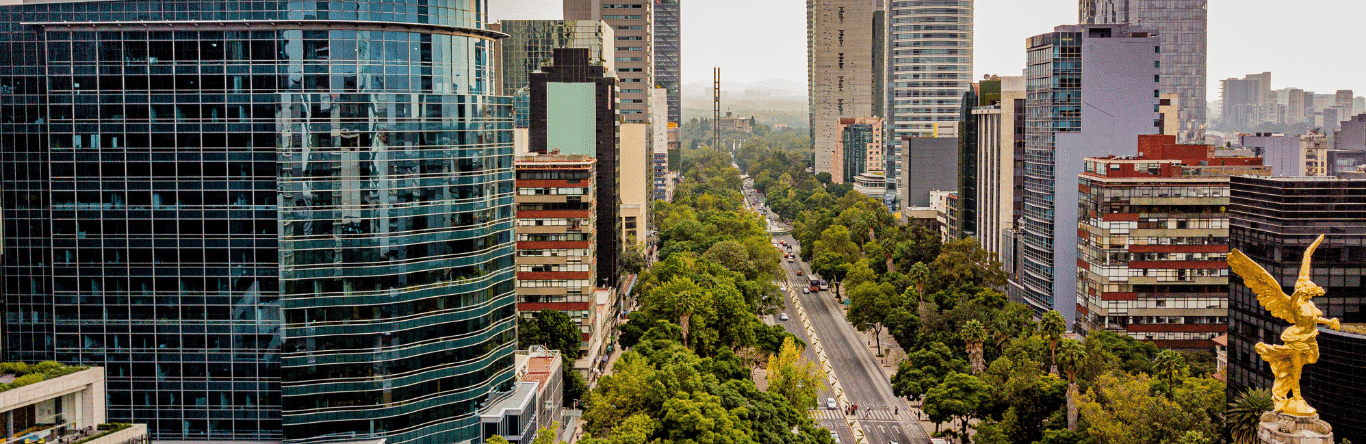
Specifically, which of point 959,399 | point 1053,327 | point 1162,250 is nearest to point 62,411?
point 959,399

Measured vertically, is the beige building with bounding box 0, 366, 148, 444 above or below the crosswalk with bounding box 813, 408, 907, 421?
above

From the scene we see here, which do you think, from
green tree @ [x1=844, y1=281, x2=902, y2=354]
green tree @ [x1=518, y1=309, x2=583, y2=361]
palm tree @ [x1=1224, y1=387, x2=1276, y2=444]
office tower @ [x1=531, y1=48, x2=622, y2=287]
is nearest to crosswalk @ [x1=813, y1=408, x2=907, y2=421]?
green tree @ [x1=518, y1=309, x2=583, y2=361]

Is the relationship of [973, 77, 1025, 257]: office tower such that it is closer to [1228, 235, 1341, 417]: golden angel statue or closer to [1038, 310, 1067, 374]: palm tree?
[1038, 310, 1067, 374]: palm tree

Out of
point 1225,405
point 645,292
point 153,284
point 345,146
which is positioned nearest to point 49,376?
point 153,284

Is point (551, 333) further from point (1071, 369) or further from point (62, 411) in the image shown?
point (62, 411)

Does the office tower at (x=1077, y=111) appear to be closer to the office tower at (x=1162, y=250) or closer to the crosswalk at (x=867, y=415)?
the office tower at (x=1162, y=250)

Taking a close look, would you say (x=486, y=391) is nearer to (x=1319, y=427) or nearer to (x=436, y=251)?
(x=436, y=251)
